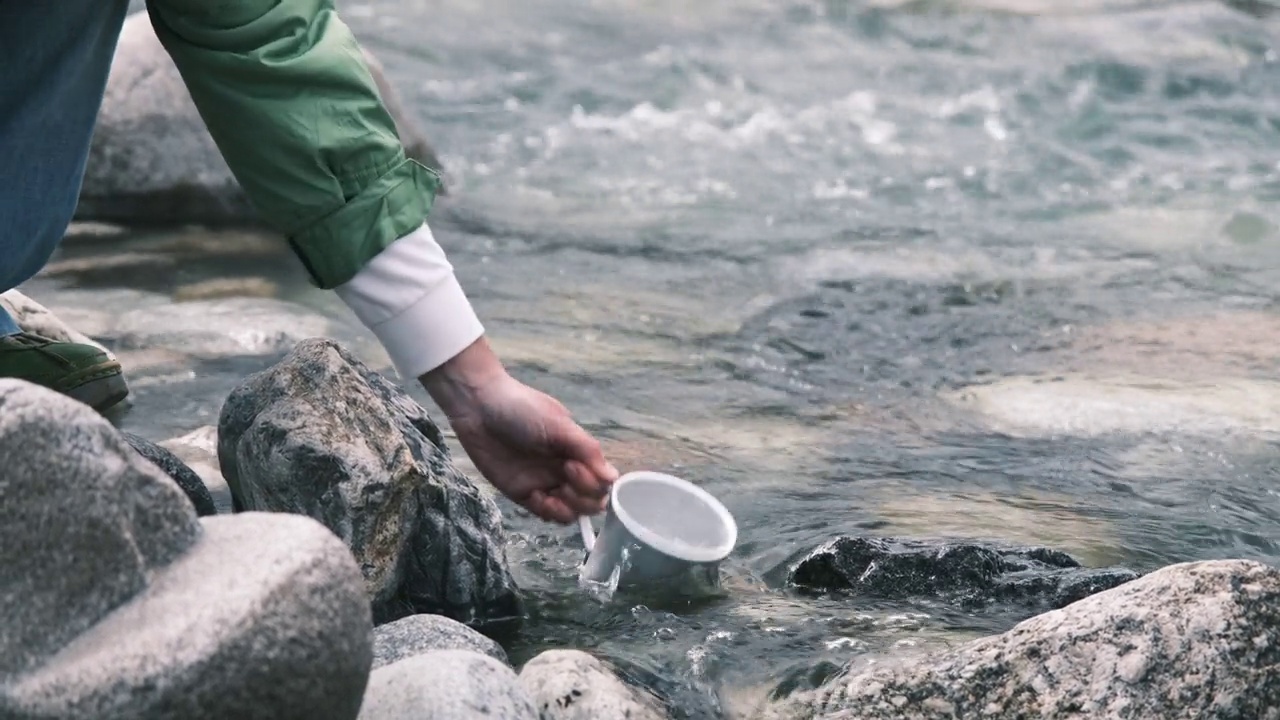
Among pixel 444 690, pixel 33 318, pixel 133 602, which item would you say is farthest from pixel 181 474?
pixel 133 602

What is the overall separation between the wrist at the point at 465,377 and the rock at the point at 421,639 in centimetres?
34

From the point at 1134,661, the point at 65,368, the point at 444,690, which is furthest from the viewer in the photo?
the point at 65,368

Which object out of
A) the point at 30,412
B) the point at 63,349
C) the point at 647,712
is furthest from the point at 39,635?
the point at 63,349

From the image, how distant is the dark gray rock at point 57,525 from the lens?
1.89 m

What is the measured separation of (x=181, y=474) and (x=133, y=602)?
1.34 metres

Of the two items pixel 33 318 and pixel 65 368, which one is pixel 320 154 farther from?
pixel 33 318

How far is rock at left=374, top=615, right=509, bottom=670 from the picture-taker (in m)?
2.59

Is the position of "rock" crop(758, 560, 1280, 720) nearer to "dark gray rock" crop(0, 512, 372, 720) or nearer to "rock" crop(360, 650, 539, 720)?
"rock" crop(360, 650, 539, 720)

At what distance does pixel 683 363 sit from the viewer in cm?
478

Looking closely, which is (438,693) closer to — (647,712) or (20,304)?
(647,712)

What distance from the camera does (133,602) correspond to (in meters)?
1.94

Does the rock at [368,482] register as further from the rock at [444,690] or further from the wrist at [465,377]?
the rock at [444,690]

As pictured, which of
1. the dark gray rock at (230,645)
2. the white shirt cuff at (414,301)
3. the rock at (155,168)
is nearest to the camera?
the dark gray rock at (230,645)

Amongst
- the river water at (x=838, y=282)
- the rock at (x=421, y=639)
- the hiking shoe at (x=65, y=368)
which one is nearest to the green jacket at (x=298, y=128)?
the rock at (x=421, y=639)
